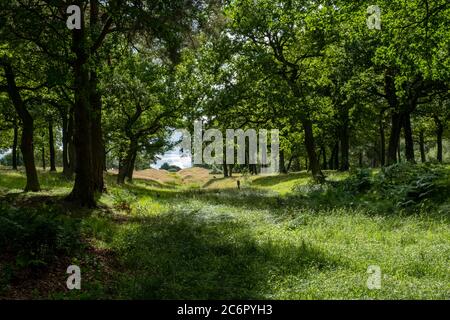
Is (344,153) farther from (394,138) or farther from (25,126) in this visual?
(25,126)

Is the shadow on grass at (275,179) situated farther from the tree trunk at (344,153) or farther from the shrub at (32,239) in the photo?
the shrub at (32,239)

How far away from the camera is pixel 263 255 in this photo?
1110 centimetres

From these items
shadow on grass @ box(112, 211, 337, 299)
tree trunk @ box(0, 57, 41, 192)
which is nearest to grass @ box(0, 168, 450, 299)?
shadow on grass @ box(112, 211, 337, 299)

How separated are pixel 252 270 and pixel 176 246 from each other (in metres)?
3.01

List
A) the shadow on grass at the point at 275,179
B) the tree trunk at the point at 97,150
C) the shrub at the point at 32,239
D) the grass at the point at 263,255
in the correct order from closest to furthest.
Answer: the grass at the point at 263,255 < the shrub at the point at 32,239 < the tree trunk at the point at 97,150 < the shadow on grass at the point at 275,179

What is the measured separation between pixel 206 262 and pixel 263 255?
149 cm

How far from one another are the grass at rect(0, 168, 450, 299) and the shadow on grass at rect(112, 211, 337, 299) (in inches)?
1.0

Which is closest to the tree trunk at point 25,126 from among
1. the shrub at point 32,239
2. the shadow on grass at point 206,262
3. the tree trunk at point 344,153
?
the shadow on grass at point 206,262

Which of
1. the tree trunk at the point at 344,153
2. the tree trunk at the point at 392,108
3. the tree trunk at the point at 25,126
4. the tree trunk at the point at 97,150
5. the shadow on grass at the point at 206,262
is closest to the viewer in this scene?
the shadow on grass at the point at 206,262

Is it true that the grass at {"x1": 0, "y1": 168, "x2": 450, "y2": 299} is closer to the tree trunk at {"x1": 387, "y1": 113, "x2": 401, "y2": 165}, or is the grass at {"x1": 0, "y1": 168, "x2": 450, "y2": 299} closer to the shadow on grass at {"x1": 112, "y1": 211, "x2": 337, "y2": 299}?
the shadow on grass at {"x1": 112, "y1": 211, "x2": 337, "y2": 299}

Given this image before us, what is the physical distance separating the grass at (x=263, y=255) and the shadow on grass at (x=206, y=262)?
2 centimetres

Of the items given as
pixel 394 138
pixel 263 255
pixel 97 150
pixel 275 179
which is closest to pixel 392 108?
pixel 394 138

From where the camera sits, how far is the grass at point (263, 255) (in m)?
8.52

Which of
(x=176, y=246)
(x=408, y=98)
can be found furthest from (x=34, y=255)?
(x=408, y=98)
